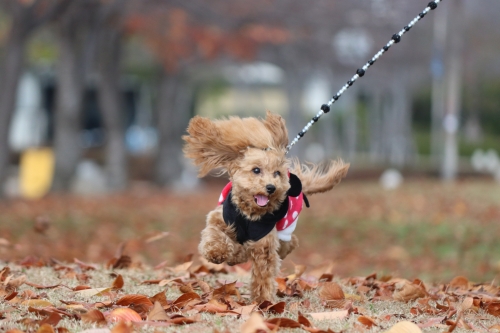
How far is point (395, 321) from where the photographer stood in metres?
4.47

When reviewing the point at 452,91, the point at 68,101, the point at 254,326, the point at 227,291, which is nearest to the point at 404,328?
the point at 254,326

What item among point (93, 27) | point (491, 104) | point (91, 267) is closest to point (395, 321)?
point (91, 267)

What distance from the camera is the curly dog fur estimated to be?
4.66 meters

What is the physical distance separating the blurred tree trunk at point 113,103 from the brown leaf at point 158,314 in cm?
1772

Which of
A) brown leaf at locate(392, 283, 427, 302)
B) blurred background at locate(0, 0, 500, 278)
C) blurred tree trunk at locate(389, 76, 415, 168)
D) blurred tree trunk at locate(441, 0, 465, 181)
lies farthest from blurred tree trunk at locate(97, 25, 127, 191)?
brown leaf at locate(392, 283, 427, 302)

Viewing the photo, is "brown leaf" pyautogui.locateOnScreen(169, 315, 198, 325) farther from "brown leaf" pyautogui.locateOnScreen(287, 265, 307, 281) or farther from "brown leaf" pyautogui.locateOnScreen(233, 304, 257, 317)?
"brown leaf" pyautogui.locateOnScreen(287, 265, 307, 281)

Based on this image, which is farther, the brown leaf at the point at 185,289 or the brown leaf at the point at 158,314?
the brown leaf at the point at 185,289

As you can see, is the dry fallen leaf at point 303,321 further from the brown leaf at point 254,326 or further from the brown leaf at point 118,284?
the brown leaf at point 118,284

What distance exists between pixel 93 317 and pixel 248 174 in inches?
47.0

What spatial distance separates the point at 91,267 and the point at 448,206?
32.5ft

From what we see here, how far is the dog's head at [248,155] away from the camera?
464 cm

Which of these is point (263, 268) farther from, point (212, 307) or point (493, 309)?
point (493, 309)

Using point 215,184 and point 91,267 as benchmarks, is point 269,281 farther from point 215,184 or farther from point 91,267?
point 215,184

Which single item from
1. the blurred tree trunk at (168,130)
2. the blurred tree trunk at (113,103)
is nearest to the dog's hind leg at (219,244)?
the blurred tree trunk at (113,103)
